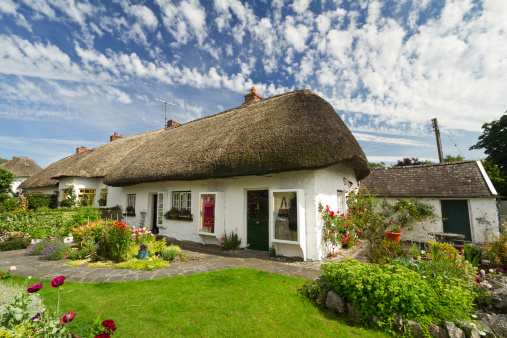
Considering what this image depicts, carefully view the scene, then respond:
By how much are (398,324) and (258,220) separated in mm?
4782

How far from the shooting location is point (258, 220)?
7.50 metres

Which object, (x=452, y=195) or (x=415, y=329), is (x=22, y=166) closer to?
(x=415, y=329)

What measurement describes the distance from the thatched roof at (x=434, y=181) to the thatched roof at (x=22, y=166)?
37.8m

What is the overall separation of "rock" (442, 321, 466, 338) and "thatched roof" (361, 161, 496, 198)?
28.4 ft

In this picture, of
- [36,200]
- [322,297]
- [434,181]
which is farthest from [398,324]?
[36,200]

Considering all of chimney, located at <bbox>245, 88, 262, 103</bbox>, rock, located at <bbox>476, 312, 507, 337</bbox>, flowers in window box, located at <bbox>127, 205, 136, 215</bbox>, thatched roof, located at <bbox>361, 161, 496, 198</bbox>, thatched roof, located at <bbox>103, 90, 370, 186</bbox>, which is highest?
chimney, located at <bbox>245, 88, 262, 103</bbox>

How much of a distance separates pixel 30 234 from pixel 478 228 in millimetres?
17945

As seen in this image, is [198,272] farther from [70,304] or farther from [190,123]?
[190,123]

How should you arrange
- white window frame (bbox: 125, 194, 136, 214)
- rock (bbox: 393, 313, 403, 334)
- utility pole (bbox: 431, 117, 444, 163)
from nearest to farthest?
rock (bbox: 393, 313, 403, 334)
white window frame (bbox: 125, 194, 136, 214)
utility pole (bbox: 431, 117, 444, 163)

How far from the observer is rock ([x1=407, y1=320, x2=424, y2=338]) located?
2.98m

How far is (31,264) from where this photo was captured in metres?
6.20

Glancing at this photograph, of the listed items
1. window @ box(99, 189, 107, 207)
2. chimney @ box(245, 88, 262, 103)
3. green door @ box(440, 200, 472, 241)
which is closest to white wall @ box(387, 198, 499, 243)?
green door @ box(440, 200, 472, 241)

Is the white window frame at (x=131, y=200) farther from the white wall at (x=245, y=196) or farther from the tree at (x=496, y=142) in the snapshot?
the tree at (x=496, y=142)

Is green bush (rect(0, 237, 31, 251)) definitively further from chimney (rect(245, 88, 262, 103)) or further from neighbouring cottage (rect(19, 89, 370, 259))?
chimney (rect(245, 88, 262, 103))
